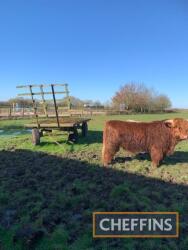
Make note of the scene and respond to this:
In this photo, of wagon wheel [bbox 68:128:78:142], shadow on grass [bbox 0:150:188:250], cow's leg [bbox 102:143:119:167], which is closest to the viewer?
shadow on grass [bbox 0:150:188:250]

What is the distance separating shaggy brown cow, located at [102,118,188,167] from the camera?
25.2 ft

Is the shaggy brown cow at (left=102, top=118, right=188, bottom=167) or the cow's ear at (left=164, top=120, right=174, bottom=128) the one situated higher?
the cow's ear at (left=164, top=120, right=174, bottom=128)

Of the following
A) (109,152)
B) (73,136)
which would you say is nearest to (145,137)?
(109,152)

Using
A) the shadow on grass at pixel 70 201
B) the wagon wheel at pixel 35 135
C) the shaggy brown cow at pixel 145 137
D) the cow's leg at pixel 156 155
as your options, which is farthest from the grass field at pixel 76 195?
the wagon wheel at pixel 35 135

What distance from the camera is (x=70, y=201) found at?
194 inches

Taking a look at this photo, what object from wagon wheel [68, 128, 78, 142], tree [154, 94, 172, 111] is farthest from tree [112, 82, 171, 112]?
wagon wheel [68, 128, 78, 142]

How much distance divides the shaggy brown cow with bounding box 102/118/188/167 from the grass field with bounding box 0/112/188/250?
0.39 m

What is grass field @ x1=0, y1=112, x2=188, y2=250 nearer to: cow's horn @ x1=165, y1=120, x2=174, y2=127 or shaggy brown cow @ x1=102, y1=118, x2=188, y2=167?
shaggy brown cow @ x1=102, y1=118, x2=188, y2=167

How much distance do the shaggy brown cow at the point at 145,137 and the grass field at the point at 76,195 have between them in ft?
1.28

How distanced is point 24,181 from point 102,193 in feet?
6.07

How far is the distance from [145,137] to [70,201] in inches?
134

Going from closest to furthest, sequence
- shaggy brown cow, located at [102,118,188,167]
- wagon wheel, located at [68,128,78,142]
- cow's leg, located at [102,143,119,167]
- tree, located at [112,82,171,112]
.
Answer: shaggy brown cow, located at [102,118,188,167] → cow's leg, located at [102,143,119,167] → wagon wheel, located at [68,128,78,142] → tree, located at [112,82,171,112]

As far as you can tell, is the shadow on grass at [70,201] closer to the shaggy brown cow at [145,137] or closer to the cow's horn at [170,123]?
the shaggy brown cow at [145,137]

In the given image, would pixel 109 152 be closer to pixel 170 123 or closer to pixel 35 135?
pixel 170 123
